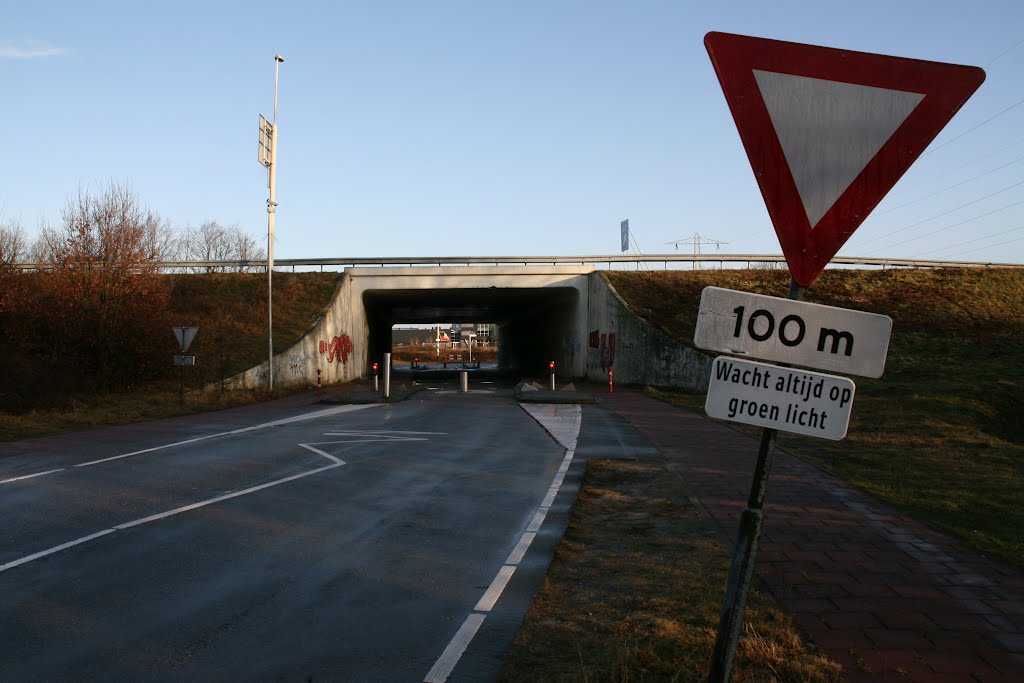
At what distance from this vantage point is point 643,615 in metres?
5.07

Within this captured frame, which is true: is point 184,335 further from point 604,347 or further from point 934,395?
point 934,395

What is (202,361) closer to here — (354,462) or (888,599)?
(354,462)

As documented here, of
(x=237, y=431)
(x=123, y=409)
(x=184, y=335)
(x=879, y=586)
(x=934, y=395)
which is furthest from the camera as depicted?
(x=184, y=335)

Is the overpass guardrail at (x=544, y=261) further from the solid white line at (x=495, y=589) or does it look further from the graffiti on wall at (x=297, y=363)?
Result: the solid white line at (x=495, y=589)

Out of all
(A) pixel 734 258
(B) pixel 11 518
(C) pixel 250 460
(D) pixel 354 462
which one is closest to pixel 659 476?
(D) pixel 354 462

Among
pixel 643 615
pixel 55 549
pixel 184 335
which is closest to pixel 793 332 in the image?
pixel 643 615

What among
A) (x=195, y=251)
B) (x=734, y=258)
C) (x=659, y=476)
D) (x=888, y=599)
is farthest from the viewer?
(x=195, y=251)

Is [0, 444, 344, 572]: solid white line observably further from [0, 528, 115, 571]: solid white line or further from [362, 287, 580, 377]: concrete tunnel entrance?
[362, 287, 580, 377]: concrete tunnel entrance

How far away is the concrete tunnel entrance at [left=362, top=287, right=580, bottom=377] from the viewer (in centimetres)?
4091

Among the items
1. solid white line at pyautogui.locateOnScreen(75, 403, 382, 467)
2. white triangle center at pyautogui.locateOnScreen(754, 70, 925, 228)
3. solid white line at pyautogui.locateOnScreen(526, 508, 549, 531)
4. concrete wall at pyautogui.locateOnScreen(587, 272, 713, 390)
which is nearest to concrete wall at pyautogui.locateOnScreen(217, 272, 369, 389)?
solid white line at pyautogui.locateOnScreen(75, 403, 382, 467)

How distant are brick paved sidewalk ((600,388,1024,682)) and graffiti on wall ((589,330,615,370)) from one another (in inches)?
971

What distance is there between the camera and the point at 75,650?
14.7 feet

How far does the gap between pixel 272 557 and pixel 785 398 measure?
497 cm

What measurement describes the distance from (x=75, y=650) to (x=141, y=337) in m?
24.5
